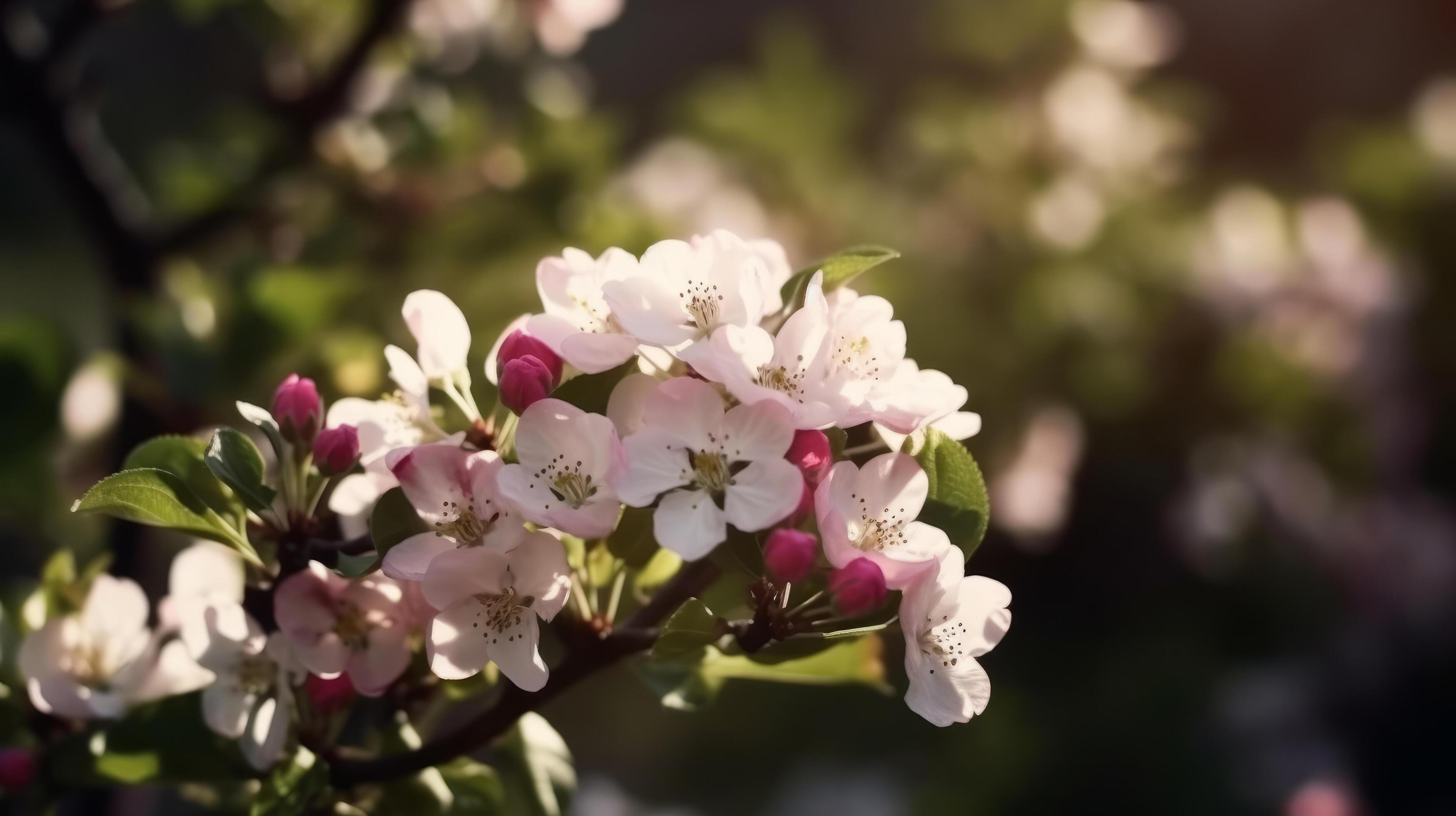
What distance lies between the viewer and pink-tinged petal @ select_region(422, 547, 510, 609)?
1.34 ft

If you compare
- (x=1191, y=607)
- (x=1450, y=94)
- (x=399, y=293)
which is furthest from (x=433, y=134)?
(x=1450, y=94)

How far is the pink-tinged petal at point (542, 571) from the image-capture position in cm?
42

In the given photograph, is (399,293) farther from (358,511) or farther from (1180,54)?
(1180,54)

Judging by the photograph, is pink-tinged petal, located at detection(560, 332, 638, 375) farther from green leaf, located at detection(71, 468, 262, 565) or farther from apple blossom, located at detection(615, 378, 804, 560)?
green leaf, located at detection(71, 468, 262, 565)

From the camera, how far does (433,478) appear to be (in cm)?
42

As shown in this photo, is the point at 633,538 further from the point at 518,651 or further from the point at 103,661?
the point at 103,661

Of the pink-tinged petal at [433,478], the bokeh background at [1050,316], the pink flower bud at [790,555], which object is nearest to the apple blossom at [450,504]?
the pink-tinged petal at [433,478]

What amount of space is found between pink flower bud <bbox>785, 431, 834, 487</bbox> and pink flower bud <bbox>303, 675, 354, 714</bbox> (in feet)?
0.72

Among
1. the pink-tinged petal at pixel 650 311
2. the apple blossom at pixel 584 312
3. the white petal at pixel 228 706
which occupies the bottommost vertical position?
the white petal at pixel 228 706

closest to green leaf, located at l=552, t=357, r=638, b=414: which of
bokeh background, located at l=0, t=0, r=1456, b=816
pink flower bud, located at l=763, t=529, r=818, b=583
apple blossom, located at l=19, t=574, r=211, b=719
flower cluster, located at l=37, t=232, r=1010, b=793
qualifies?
flower cluster, located at l=37, t=232, r=1010, b=793

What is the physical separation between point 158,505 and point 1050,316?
112cm

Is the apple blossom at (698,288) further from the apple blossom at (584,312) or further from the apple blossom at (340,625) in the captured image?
the apple blossom at (340,625)

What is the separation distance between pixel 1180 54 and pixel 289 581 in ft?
7.16

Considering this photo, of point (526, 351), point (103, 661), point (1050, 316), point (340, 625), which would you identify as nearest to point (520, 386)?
point (526, 351)
